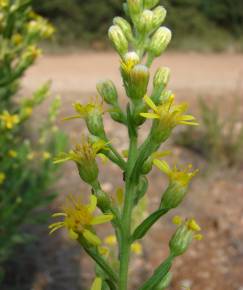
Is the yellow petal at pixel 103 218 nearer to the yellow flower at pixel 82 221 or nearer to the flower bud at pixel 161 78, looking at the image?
the yellow flower at pixel 82 221

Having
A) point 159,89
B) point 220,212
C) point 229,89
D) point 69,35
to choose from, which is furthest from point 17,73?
point 69,35

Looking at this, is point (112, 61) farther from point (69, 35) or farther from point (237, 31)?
point (237, 31)

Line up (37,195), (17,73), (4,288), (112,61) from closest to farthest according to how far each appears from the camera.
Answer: (17,73), (37,195), (4,288), (112,61)

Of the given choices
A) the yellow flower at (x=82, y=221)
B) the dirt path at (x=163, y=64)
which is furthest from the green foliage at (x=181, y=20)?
the yellow flower at (x=82, y=221)

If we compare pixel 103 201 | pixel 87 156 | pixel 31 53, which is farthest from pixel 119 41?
pixel 31 53

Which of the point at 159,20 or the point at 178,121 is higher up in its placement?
the point at 159,20

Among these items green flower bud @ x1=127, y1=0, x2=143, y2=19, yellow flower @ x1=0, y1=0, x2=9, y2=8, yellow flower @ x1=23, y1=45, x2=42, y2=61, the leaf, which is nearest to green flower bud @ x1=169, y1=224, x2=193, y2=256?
the leaf
